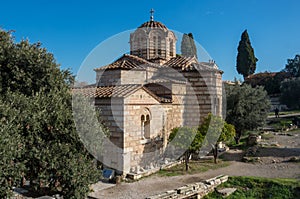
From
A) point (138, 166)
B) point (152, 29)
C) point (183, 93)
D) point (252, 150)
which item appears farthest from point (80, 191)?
point (152, 29)

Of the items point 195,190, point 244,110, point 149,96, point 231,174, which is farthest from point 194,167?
point 244,110

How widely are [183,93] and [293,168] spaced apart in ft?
19.2

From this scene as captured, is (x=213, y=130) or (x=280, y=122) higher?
(x=213, y=130)

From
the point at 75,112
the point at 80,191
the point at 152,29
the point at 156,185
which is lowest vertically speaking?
the point at 156,185

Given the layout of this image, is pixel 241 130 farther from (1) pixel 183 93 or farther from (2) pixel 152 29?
(2) pixel 152 29

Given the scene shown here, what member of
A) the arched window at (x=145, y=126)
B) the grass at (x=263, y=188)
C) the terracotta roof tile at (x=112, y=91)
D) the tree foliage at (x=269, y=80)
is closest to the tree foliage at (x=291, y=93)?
the tree foliage at (x=269, y=80)

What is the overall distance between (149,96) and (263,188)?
17.3 ft

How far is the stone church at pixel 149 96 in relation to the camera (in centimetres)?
962

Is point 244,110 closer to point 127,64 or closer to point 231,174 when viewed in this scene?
point 231,174

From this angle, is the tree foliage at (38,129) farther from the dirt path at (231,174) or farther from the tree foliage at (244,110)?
the tree foliage at (244,110)

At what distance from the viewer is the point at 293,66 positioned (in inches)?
1758

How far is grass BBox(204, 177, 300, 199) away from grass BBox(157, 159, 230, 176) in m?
1.60

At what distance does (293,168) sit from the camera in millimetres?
10273

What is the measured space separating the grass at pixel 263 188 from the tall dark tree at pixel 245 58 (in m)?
35.5
